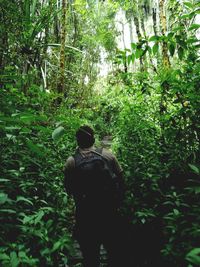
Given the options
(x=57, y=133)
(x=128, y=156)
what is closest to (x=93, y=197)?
(x=57, y=133)

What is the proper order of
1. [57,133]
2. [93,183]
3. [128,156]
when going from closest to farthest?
[57,133]
[93,183]
[128,156]

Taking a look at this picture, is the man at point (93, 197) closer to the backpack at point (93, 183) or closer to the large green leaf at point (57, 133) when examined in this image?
the backpack at point (93, 183)

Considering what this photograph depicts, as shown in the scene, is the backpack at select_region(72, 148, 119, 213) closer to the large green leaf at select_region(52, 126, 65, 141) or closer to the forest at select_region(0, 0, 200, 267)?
the forest at select_region(0, 0, 200, 267)

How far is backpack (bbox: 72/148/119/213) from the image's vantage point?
8.65 ft

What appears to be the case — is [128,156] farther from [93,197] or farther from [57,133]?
[57,133]

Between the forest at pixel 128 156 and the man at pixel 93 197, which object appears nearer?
the forest at pixel 128 156

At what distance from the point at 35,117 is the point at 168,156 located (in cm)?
331

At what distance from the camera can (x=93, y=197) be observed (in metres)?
2.64

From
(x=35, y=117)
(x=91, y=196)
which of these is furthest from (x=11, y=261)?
(x=91, y=196)

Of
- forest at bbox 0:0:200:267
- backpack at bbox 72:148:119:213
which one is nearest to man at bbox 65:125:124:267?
backpack at bbox 72:148:119:213

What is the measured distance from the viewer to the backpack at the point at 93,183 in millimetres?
2637

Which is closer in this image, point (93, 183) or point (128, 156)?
point (93, 183)

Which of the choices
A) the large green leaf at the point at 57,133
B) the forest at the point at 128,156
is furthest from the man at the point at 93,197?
the large green leaf at the point at 57,133

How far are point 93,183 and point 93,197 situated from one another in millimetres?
149
